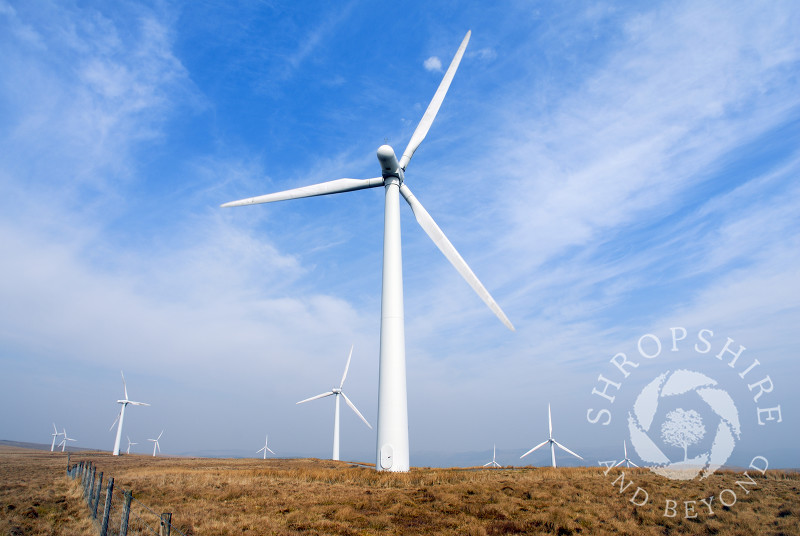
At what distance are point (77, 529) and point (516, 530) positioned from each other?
52.6 feet

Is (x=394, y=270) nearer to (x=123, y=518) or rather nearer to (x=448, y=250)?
(x=448, y=250)

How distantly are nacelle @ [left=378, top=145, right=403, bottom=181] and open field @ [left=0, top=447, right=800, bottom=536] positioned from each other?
2059 centimetres

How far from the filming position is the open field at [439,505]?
52.9ft

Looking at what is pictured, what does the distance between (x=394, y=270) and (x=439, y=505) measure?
1453 cm

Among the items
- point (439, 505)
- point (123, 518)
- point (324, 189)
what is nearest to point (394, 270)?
point (324, 189)

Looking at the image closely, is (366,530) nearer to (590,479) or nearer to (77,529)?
(77,529)

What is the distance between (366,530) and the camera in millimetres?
15930

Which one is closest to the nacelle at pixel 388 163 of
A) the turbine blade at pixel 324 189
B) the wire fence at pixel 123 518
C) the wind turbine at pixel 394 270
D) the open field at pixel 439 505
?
the wind turbine at pixel 394 270

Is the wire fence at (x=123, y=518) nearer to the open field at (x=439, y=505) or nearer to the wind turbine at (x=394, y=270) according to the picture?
the open field at (x=439, y=505)

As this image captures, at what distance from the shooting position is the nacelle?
106 feet

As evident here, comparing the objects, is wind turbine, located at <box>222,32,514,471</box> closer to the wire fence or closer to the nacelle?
the nacelle

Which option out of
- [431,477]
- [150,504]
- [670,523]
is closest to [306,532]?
[150,504]

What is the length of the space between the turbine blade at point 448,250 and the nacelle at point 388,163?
1210 mm

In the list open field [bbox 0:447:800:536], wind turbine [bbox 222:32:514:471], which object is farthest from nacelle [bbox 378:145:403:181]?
open field [bbox 0:447:800:536]
